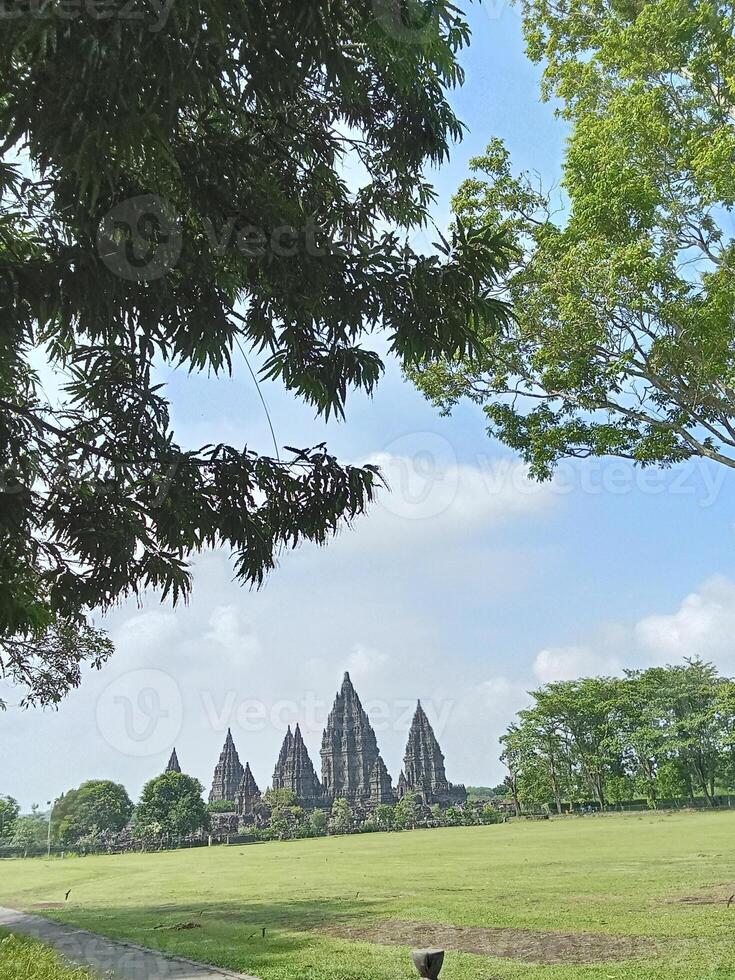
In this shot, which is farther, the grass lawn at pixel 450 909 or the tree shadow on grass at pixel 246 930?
the tree shadow on grass at pixel 246 930

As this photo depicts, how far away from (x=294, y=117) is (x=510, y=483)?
1099cm

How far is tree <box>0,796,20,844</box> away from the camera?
122ft

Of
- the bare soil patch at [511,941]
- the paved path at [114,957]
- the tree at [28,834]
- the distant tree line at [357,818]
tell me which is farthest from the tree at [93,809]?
the bare soil patch at [511,941]

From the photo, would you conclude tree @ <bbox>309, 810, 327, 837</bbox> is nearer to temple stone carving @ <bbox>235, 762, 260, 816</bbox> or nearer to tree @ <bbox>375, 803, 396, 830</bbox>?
tree @ <bbox>375, 803, 396, 830</bbox>

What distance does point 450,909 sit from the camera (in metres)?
12.9

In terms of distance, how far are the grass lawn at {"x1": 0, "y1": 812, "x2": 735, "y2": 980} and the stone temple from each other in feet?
116

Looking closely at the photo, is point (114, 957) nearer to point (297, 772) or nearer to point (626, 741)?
point (626, 741)

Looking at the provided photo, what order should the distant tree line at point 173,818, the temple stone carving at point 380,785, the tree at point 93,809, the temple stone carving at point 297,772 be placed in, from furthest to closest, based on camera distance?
the temple stone carving at point 297,772 → the temple stone carving at point 380,785 → the tree at point 93,809 → the distant tree line at point 173,818

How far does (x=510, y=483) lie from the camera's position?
15.2 m

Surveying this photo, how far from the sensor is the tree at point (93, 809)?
43.8 meters

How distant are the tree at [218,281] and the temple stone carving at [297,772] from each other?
63.9 meters

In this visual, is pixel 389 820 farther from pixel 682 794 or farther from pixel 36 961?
pixel 36 961

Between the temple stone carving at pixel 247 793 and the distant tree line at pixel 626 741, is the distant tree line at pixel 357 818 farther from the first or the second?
the distant tree line at pixel 626 741

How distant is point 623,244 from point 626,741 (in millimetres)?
44727
